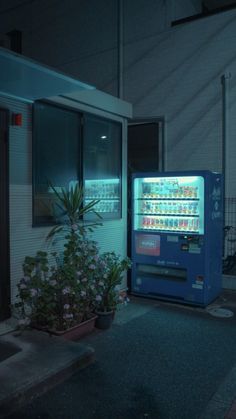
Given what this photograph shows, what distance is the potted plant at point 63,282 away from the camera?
13.7 feet

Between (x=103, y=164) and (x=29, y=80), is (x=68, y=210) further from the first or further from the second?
(x=29, y=80)

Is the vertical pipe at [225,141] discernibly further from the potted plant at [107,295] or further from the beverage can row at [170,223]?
the potted plant at [107,295]

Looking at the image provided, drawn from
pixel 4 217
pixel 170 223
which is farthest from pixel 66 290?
pixel 170 223

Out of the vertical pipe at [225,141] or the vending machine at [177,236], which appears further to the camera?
the vertical pipe at [225,141]

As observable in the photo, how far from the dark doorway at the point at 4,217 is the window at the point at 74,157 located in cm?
45

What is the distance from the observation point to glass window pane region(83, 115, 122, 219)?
5.60m

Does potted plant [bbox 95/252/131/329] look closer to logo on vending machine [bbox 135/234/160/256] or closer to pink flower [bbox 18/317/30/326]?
pink flower [bbox 18/317/30/326]

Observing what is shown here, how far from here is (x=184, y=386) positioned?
11.0 ft

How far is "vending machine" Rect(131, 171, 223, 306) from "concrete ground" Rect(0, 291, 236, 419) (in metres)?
0.99

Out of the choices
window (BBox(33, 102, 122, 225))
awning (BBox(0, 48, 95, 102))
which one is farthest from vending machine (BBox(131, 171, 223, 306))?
awning (BBox(0, 48, 95, 102))

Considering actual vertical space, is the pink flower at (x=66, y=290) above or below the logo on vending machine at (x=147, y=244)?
below

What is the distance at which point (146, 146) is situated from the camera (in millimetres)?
8656

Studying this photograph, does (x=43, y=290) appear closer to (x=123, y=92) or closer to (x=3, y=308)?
(x=3, y=308)

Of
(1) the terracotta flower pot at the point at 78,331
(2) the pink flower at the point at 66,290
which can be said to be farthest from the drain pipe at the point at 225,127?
(2) the pink flower at the point at 66,290
